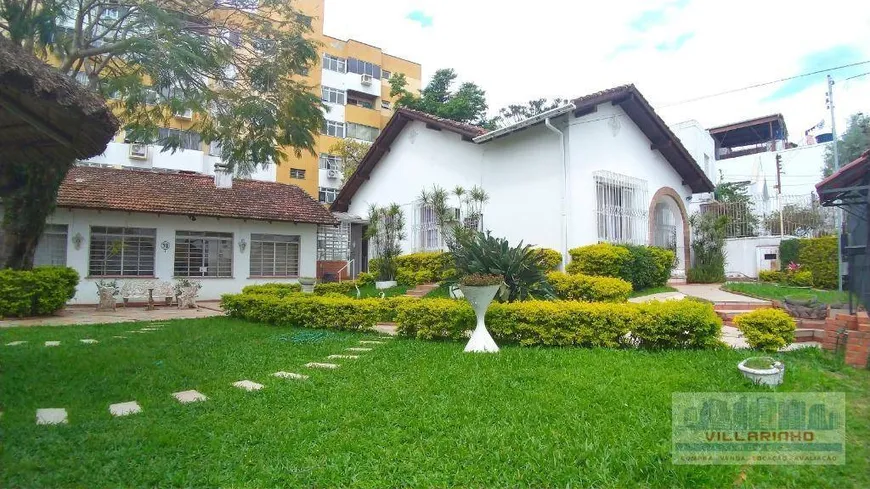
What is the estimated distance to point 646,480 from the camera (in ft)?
8.76

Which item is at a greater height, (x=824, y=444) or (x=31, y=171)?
(x=31, y=171)

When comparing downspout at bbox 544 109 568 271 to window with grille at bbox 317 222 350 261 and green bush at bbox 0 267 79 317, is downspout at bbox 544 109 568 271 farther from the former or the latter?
green bush at bbox 0 267 79 317

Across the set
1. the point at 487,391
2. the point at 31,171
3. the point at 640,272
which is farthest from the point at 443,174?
the point at 487,391

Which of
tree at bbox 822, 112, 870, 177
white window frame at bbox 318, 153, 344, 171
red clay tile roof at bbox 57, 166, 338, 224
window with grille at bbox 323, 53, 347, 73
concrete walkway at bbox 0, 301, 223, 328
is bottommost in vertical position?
concrete walkway at bbox 0, 301, 223, 328

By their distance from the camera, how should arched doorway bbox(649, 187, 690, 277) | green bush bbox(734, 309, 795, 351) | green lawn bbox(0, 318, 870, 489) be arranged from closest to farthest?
green lawn bbox(0, 318, 870, 489), green bush bbox(734, 309, 795, 351), arched doorway bbox(649, 187, 690, 277)

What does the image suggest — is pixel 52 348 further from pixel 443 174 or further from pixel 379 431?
pixel 443 174

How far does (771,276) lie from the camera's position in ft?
46.4

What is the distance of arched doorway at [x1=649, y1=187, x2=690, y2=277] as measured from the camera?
592 inches

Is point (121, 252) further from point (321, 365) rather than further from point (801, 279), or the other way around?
point (801, 279)

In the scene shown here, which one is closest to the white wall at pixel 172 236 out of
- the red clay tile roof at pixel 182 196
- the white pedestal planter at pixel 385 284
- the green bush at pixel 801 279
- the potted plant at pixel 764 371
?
the red clay tile roof at pixel 182 196

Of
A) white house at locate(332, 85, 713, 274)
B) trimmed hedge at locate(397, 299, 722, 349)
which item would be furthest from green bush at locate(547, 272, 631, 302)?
trimmed hedge at locate(397, 299, 722, 349)

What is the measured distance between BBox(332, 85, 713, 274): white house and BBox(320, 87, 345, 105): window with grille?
1684 centimetres

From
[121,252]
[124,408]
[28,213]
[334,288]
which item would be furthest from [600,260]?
[121,252]

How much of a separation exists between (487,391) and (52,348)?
21.9ft
